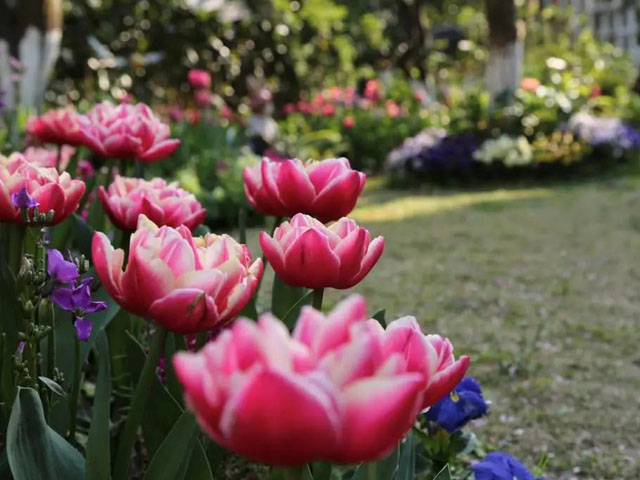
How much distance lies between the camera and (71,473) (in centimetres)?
99

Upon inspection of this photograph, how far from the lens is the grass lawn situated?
2.26 metres

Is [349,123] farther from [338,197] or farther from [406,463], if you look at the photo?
[406,463]

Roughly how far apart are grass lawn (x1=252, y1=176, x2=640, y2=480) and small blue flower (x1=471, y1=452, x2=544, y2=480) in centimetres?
66

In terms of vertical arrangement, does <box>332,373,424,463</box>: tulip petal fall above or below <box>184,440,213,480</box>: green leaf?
above

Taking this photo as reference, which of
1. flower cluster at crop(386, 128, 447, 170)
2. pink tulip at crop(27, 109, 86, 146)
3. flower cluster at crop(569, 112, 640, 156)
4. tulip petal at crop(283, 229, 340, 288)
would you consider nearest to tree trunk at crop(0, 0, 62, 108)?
pink tulip at crop(27, 109, 86, 146)

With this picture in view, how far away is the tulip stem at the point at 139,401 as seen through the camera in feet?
3.02

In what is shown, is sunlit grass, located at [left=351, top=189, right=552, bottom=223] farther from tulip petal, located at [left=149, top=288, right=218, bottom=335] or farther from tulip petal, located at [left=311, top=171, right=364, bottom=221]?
tulip petal, located at [left=149, top=288, right=218, bottom=335]

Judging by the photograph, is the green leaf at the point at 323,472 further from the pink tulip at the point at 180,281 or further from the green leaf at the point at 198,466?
the pink tulip at the point at 180,281

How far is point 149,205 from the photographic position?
131 centimetres

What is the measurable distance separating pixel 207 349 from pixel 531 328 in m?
2.89

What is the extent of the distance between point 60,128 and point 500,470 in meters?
1.31

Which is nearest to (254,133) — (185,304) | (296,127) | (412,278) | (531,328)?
(296,127)

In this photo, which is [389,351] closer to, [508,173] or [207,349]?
[207,349]

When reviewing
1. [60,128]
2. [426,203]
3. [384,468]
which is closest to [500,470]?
[384,468]
